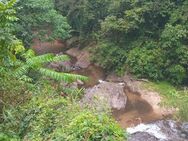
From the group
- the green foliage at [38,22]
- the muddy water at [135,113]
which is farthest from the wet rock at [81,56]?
the muddy water at [135,113]

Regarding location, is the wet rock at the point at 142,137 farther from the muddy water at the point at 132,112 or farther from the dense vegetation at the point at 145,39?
the dense vegetation at the point at 145,39

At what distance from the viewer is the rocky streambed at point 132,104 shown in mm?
16562

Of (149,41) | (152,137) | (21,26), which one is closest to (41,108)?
(152,137)

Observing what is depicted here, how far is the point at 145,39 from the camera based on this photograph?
23453mm

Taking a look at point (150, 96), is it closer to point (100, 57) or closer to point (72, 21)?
point (100, 57)

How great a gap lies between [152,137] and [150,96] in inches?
210

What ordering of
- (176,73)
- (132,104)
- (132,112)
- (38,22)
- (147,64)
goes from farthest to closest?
(38,22) → (147,64) → (176,73) → (132,104) → (132,112)

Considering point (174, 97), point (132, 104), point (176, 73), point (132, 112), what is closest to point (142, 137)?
point (132, 112)

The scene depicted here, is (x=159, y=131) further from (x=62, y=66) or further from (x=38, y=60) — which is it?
(x=62, y=66)

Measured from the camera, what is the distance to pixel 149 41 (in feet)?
76.4

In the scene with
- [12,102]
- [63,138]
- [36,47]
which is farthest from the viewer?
[36,47]

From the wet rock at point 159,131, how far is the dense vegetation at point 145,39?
4583 mm

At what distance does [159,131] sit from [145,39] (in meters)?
8.13

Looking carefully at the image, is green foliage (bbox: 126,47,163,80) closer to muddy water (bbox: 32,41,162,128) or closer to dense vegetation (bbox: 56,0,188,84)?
dense vegetation (bbox: 56,0,188,84)
